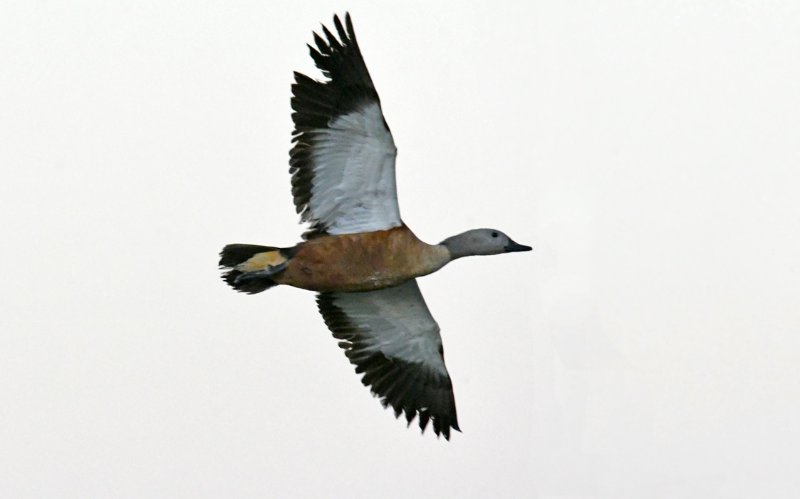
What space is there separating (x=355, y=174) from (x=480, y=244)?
143 centimetres

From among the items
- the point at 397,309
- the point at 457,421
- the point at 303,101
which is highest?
the point at 303,101

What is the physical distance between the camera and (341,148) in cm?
1369

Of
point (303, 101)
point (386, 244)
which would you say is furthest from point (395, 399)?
point (303, 101)

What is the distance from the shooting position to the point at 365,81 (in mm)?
13500

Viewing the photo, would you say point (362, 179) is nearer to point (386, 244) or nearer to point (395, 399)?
point (386, 244)

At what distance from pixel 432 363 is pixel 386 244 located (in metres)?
1.55

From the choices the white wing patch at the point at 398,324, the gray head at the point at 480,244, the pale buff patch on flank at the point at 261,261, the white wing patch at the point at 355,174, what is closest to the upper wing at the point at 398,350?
the white wing patch at the point at 398,324

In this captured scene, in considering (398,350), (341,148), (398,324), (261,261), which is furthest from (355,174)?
(398,350)

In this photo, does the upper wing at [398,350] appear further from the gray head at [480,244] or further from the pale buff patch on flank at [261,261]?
the pale buff patch on flank at [261,261]

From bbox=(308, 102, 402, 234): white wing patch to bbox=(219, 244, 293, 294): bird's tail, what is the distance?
0.53 meters

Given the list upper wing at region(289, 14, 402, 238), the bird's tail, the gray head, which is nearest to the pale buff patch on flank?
the bird's tail

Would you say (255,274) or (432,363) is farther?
(432,363)

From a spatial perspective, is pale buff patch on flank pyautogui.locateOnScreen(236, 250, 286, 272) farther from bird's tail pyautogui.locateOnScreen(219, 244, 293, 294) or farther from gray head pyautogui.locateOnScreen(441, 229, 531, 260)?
gray head pyautogui.locateOnScreen(441, 229, 531, 260)

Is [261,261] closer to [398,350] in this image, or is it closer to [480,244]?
[398,350]
